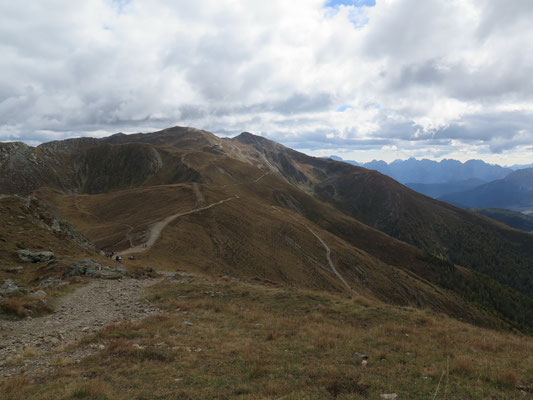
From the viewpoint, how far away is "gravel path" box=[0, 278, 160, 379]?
13.0 meters

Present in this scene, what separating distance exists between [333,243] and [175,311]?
7645 centimetres

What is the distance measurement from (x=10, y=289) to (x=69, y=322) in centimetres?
774

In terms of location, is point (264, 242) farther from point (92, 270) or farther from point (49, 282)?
point (49, 282)

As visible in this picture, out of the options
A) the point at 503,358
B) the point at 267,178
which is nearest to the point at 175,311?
the point at 503,358

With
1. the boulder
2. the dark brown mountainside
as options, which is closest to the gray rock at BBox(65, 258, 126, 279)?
the boulder

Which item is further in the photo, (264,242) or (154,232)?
(264,242)

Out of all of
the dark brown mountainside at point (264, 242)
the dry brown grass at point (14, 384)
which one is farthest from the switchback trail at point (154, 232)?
the dry brown grass at point (14, 384)

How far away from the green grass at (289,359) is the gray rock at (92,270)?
34.5 feet

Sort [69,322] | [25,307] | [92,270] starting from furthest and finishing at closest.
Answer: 1. [92,270]
2. [25,307]
3. [69,322]

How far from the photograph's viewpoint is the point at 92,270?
94.8 ft

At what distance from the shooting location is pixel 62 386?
1028 centimetres

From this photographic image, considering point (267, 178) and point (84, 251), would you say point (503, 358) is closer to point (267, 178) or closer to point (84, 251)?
point (84, 251)

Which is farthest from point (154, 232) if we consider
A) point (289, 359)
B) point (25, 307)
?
point (289, 359)

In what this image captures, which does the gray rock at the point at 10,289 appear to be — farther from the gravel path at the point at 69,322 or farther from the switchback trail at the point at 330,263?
the switchback trail at the point at 330,263
